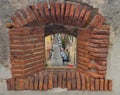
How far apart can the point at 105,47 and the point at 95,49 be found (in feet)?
0.46

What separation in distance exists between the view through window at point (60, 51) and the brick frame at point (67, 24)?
201 inches

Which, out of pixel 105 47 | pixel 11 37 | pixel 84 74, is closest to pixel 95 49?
pixel 105 47

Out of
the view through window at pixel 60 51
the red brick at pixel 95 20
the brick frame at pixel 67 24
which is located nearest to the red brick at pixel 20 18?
the brick frame at pixel 67 24

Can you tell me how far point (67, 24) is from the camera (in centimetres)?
385

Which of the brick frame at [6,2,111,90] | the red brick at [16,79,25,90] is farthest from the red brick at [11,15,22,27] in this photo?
the red brick at [16,79,25,90]

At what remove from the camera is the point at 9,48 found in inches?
142

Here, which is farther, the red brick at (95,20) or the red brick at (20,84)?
the red brick at (20,84)

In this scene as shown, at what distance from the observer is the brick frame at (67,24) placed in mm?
3518

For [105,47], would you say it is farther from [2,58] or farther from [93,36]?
[2,58]

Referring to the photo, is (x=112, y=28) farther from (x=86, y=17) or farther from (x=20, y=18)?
(x=20, y=18)

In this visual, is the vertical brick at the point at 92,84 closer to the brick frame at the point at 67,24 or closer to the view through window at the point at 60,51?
the brick frame at the point at 67,24

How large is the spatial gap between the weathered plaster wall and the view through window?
5138mm

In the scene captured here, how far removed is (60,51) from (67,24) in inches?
401

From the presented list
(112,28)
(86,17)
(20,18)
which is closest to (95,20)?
(86,17)
